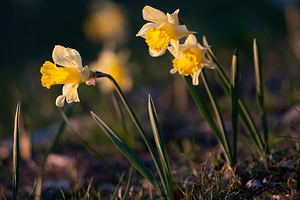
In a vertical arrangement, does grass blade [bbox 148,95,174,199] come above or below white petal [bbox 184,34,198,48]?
below

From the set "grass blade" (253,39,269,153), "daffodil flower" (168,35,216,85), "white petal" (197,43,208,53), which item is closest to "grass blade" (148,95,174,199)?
"daffodil flower" (168,35,216,85)

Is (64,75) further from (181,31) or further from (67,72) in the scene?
(181,31)

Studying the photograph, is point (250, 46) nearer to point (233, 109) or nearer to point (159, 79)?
point (159, 79)

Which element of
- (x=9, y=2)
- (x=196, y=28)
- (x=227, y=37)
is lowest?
(x=227, y=37)

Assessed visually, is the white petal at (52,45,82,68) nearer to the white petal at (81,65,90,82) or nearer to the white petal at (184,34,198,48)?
the white petal at (81,65,90,82)

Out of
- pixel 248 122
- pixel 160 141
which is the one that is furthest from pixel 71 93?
pixel 248 122

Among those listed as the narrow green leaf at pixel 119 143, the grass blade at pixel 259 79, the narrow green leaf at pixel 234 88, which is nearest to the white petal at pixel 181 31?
the narrow green leaf at pixel 234 88

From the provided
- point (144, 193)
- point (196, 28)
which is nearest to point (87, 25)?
point (196, 28)

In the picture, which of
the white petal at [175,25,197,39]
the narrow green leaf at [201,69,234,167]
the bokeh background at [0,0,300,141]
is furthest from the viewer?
the bokeh background at [0,0,300,141]
